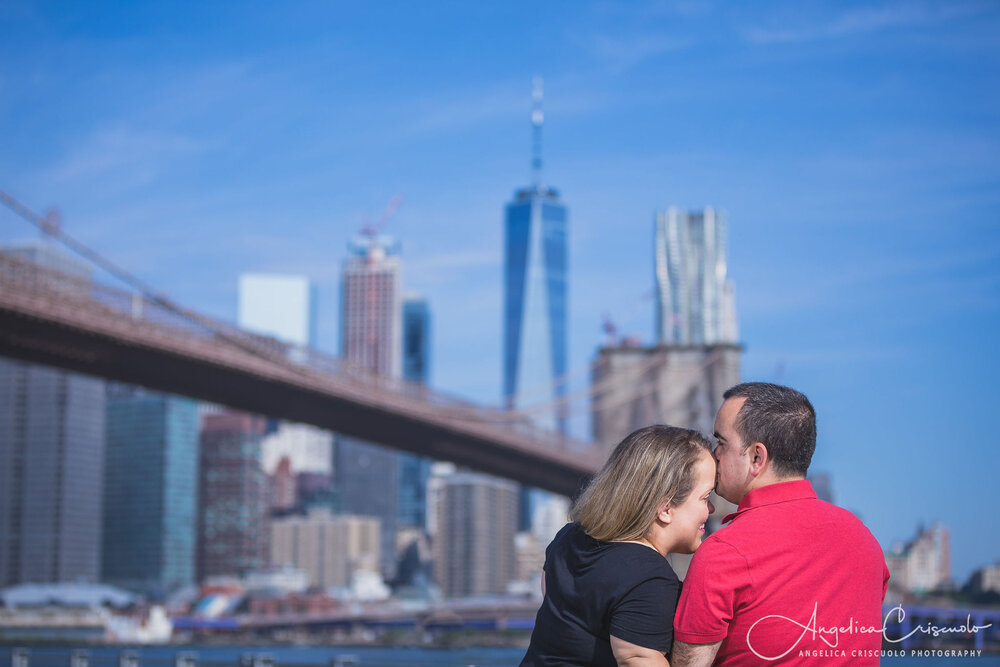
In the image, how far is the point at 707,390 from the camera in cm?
3509

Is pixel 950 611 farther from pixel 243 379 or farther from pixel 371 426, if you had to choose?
pixel 243 379

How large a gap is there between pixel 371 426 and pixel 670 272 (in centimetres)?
4607

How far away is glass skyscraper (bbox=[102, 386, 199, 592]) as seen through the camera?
10812 centimetres

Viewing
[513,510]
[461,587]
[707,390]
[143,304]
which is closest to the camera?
[143,304]

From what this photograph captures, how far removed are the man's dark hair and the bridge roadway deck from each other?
1575 centimetres

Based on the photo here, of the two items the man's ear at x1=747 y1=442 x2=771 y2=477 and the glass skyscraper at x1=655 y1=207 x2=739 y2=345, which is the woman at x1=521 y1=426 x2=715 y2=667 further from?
the glass skyscraper at x1=655 y1=207 x2=739 y2=345

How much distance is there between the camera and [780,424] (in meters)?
2.17

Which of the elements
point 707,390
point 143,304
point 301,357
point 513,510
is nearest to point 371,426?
point 301,357

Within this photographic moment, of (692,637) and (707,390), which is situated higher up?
(707,390)

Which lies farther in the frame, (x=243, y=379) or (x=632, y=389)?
(x=632, y=389)

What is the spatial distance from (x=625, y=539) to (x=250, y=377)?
75.3 feet

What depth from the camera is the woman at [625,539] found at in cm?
213

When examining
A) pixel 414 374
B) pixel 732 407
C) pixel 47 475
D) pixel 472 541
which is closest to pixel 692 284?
pixel 47 475

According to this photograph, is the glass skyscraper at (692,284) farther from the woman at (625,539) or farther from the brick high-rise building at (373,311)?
the brick high-rise building at (373,311)
